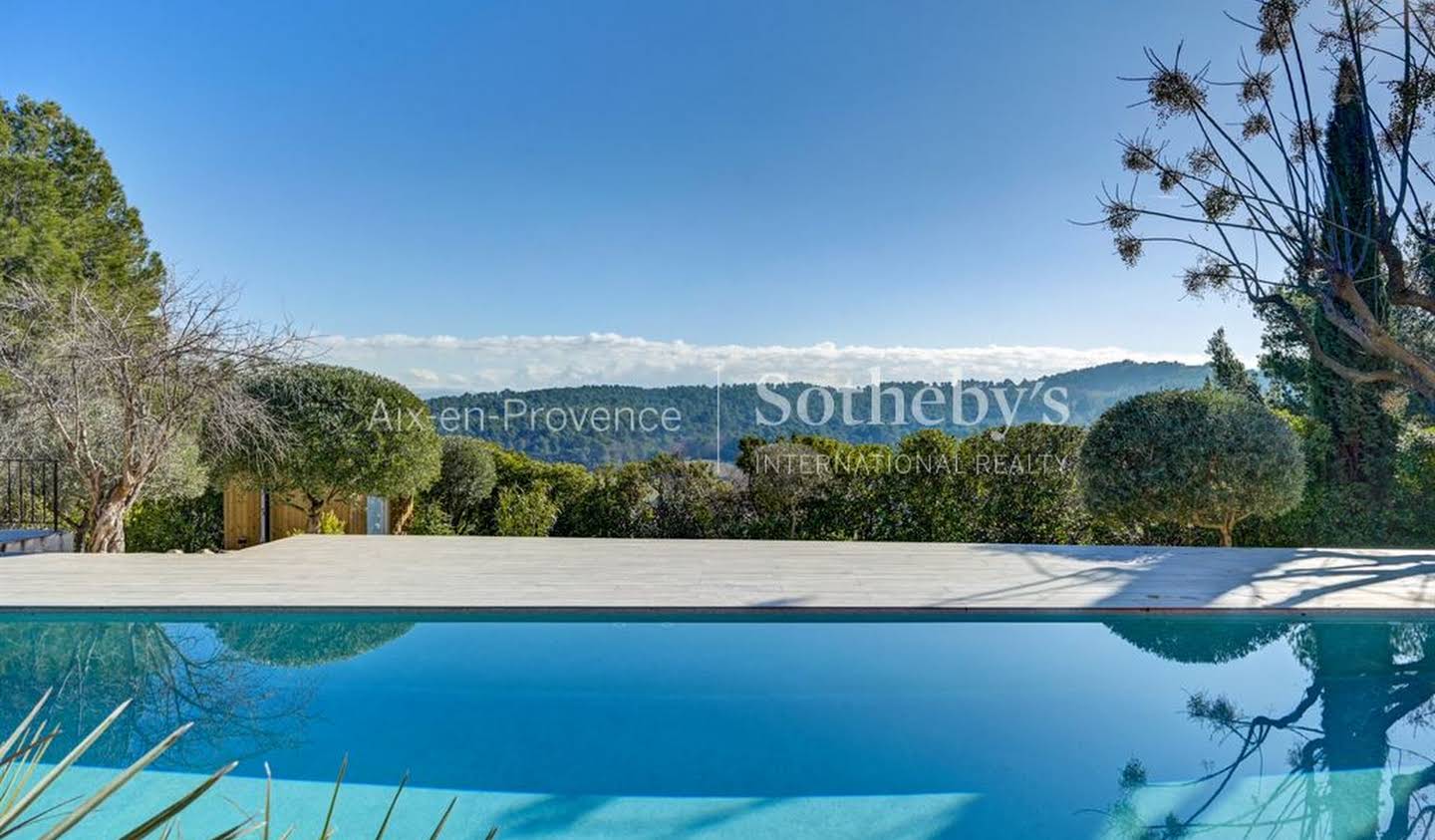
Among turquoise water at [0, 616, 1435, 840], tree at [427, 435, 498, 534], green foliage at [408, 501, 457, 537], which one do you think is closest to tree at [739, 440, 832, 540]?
tree at [427, 435, 498, 534]

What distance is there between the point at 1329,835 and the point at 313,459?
27.0 ft

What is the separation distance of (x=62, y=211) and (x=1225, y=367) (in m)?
26.1

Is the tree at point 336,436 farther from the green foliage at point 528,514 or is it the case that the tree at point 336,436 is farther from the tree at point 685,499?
the tree at point 685,499

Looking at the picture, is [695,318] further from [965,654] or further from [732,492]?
[965,654]

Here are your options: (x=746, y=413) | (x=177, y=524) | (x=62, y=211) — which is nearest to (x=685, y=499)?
(x=746, y=413)

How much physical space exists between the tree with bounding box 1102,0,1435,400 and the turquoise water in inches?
130

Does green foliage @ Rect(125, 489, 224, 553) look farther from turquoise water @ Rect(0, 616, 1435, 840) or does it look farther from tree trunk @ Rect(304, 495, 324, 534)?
turquoise water @ Rect(0, 616, 1435, 840)

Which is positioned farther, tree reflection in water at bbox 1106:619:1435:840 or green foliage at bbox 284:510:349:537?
green foliage at bbox 284:510:349:537

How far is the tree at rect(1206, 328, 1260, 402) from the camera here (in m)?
18.1

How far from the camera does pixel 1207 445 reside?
7.72m

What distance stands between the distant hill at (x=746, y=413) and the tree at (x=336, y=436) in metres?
1.63

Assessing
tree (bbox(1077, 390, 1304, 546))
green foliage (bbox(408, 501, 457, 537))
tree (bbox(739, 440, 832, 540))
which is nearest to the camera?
tree (bbox(1077, 390, 1304, 546))

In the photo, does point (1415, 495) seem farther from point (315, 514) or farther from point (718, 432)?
point (315, 514)

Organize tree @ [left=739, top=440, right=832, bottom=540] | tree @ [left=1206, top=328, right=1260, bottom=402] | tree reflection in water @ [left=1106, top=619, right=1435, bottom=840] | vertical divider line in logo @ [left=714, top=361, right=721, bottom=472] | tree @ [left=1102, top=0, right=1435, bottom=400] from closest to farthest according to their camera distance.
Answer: tree reflection in water @ [left=1106, top=619, right=1435, bottom=840] → tree @ [left=1102, top=0, right=1435, bottom=400] → tree @ [left=739, top=440, right=832, bottom=540] → vertical divider line in logo @ [left=714, top=361, right=721, bottom=472] → tree @ [left=1206, top=328, right=1260, bottom=402]
